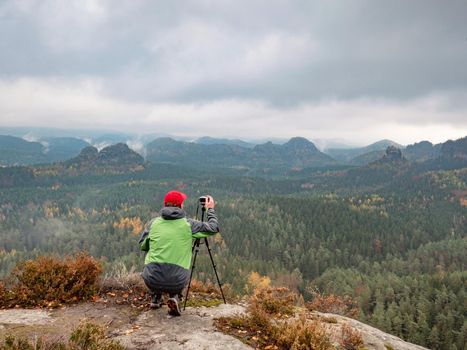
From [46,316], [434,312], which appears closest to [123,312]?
[46,316]

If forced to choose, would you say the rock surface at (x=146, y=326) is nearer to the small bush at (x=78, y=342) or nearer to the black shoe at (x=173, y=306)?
the black shoe at (x=173, y=306)

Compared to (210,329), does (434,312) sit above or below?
below

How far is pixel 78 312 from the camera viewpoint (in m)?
11.3

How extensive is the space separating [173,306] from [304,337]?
4215 mm

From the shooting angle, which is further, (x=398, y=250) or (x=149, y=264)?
(x=398, y=250)

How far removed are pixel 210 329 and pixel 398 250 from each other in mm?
213721

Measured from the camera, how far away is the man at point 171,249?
34.2ft

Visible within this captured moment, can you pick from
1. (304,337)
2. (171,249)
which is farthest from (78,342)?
(304,337)

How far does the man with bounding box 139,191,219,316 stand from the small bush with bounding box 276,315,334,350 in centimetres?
354

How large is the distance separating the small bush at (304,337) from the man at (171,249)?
3.54 metres

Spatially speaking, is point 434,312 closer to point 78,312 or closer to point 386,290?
point 386,290

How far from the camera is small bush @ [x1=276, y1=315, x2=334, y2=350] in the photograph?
26.8 feet

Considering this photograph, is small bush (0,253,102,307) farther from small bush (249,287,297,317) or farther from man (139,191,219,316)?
small bush (249,287,297,317)

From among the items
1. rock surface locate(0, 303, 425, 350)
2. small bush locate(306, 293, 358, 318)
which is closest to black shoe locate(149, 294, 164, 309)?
rock surface locate(0, 303, 425, 350)
